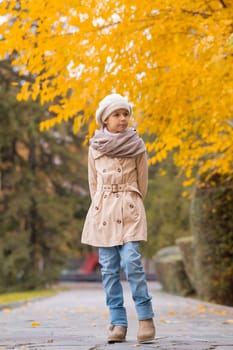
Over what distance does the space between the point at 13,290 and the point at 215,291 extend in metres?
14.8

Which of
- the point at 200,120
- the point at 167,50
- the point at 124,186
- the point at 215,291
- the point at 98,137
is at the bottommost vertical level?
the point at 215,291

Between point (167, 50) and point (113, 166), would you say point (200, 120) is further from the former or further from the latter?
point (113, 166)

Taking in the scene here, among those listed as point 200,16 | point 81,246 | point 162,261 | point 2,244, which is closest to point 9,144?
point 2,244

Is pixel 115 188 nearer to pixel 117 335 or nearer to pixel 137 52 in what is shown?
pixel 117 335

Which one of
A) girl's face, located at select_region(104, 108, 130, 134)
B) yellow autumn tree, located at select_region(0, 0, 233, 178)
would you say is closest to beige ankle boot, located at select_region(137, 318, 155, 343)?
girl's face, located at select_region(104, 108, 130, 134)

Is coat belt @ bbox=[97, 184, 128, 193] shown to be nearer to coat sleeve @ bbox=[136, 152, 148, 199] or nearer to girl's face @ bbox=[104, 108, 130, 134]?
coat sleeve @ bbox=[136, 152, 148, 199]

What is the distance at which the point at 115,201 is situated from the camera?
5516 millimetres

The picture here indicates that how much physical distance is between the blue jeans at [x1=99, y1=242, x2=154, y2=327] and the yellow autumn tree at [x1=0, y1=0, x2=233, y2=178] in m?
3.12

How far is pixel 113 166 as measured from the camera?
222 inches

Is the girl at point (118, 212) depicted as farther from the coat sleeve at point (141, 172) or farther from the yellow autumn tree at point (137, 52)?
the yellow autumn tree at point (137, 52)

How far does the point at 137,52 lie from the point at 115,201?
12.2ft

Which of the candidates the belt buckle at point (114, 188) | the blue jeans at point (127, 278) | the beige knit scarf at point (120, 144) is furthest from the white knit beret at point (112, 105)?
the blue jeans at point (127, 278)

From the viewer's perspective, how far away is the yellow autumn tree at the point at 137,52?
27.7 feet

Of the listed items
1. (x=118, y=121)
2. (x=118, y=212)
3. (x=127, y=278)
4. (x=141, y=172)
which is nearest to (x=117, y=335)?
(x=127, y=278)
